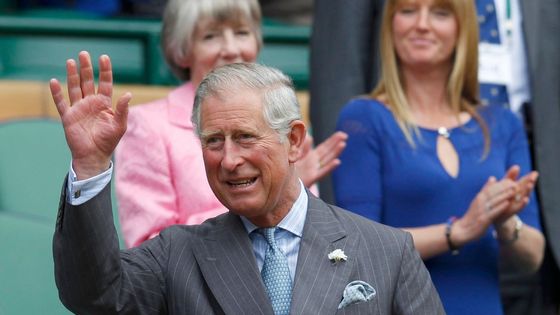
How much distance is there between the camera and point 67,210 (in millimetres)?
3195

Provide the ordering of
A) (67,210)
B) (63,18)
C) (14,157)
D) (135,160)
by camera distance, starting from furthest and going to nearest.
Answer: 1. (63,18)
2. (14,157)
3. (135,160)
4. (67,210)

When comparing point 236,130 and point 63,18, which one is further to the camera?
point 63,18

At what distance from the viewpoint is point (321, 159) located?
4.41 metres

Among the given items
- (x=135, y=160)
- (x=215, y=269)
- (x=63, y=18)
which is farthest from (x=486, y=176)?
(x=63, y=18)

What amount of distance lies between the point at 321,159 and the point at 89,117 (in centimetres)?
129

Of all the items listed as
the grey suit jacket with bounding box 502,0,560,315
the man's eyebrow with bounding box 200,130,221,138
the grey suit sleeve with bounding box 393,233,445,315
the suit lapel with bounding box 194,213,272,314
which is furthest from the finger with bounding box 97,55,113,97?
the grey suit jacket with bounding box 502,0,560,315

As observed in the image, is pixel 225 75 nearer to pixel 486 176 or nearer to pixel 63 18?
pixel 486 176

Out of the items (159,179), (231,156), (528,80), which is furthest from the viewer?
(528,80)

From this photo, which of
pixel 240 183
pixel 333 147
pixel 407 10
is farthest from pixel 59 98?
pixel 407 10

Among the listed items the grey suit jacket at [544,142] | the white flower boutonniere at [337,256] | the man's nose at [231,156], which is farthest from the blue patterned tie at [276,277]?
the grey suit jacket at [544,142]

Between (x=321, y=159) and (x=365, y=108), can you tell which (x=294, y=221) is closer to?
(x=321, y=159)

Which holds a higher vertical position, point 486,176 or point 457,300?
point 486,176

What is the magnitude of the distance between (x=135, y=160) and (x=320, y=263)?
998mm

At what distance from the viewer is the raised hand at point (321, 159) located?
171 inches
